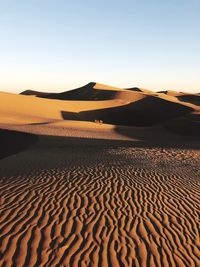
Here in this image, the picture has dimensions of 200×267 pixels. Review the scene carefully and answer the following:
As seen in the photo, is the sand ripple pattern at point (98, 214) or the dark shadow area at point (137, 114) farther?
the dark shadow area at point (137, 114)

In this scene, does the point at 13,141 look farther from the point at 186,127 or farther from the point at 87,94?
the point at 87,94

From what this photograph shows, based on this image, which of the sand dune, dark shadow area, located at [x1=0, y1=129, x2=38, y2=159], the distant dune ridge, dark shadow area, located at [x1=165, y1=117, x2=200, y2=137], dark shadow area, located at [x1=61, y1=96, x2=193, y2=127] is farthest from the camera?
dark shadow area, located at [x1=61, y1=96, x2=193, y2=127]

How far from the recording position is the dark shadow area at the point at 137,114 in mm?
50713

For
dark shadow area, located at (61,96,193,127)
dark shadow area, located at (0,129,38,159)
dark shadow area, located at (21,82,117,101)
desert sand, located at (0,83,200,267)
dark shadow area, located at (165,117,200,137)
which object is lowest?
dark shadow area, located at (21,82,117,101)

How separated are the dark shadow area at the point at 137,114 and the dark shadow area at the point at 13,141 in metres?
22.4

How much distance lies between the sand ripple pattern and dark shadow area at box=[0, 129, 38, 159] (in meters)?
6.75

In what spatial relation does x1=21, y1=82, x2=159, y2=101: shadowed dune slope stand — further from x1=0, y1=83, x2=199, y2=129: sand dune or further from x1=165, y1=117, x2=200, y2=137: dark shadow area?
x1=165, y1=117, x2=200, y2=137: dark shadow area

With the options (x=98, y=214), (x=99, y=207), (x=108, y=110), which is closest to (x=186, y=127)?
(x=108, y=110)

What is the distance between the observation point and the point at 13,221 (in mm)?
7594

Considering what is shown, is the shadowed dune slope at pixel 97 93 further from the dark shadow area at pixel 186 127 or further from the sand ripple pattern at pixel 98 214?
the sand ripple pattern at pixel 98 214

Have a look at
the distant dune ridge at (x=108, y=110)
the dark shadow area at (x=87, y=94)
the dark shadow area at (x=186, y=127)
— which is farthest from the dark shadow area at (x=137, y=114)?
the dark shadow area at (x=87, y=94)

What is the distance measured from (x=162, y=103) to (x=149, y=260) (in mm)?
54002

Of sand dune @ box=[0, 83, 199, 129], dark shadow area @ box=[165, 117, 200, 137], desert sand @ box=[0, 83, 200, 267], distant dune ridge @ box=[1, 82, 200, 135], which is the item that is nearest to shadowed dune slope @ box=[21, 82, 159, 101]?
sand dune @ box=[0, 83, 199, 129]

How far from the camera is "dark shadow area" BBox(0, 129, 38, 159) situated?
21.4m
